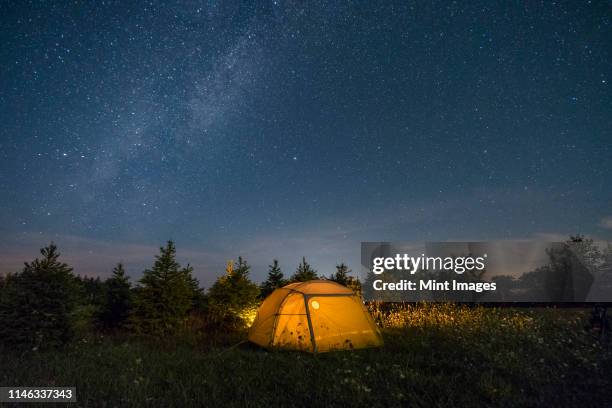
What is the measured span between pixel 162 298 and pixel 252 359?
16.2 ft

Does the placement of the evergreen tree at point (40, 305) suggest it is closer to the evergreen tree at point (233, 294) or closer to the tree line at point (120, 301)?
the tree line at point (120, 301)

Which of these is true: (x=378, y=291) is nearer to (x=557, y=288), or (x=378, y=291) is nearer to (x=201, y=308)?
(x=201, y=308)

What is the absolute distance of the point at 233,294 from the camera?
1401 cm

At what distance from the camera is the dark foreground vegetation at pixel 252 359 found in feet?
17.3

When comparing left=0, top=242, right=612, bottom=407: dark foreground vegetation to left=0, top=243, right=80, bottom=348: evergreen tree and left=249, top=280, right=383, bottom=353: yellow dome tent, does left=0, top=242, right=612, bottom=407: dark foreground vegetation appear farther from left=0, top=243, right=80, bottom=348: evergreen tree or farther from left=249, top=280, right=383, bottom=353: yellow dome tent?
left=249, top=280, right=383, bottom=353: yellow dome tent

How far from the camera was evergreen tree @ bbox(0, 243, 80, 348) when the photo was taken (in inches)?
329

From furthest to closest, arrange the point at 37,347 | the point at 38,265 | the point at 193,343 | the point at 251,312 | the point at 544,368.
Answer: the point at 251,312 → the point at 193,343 → the point at 38,265 → the point at 37,347 → the point at 544,368

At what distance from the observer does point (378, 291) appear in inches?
736

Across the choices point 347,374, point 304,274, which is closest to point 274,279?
point 304,274

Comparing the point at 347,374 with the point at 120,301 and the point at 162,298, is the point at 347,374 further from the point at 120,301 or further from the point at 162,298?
the point at 120,301

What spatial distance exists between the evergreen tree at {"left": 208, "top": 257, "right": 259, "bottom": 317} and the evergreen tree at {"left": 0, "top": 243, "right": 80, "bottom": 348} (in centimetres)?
546

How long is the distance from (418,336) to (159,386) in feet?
21.3

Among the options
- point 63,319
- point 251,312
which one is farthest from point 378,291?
point 63,319

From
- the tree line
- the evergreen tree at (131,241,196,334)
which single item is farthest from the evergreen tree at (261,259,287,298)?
the evergreen tree at (131,241,196,334)
